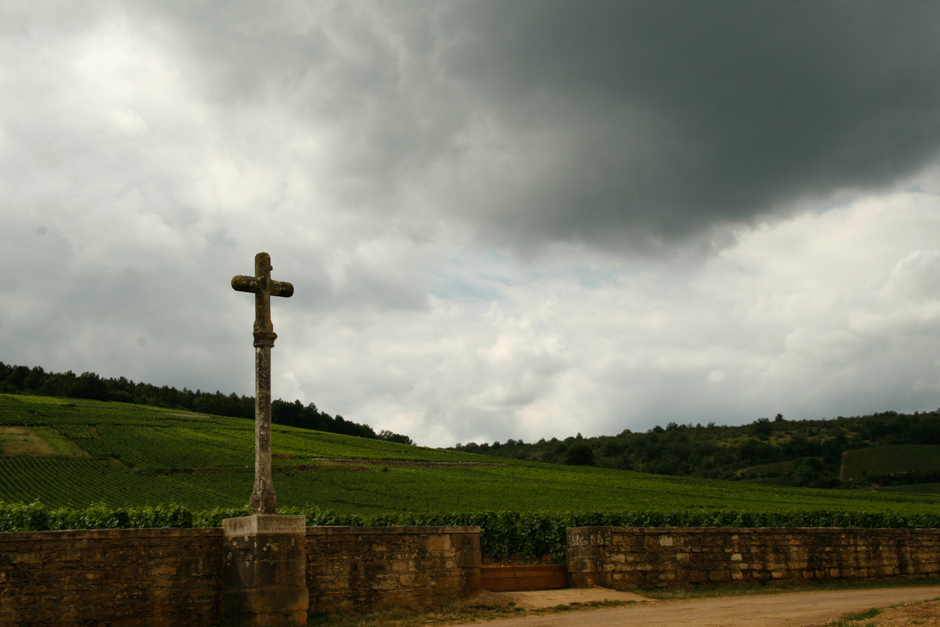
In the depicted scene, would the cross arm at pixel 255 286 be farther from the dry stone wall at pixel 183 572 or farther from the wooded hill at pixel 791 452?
the wooded hill at pixel 791 452

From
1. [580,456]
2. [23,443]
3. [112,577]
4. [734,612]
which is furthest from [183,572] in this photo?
[580,456]

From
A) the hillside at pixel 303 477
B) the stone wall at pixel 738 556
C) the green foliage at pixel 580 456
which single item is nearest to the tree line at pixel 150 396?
the hillside at pixel 303 477

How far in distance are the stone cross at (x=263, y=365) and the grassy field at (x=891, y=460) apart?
78.4 meters

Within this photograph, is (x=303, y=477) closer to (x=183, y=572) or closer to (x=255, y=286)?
(x=255, y=286)

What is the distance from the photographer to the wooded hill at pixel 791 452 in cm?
7350

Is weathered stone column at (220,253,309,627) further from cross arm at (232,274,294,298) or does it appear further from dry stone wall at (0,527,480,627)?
cross arm at (232,274,294,298)

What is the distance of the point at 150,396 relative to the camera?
99.2 metres

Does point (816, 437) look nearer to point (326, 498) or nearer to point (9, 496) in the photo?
point (326, 498)

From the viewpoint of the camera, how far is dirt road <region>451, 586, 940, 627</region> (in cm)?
922

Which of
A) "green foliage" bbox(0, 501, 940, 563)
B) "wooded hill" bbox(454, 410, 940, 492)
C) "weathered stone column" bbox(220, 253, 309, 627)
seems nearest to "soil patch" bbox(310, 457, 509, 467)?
"wooded hill" bbox(454, 410, 940, 492)

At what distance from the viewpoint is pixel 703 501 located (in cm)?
4700

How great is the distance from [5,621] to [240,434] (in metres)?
61.3

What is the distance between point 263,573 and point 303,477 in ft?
131

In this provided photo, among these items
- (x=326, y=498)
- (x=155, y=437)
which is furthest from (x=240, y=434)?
(x=326, y=498)
